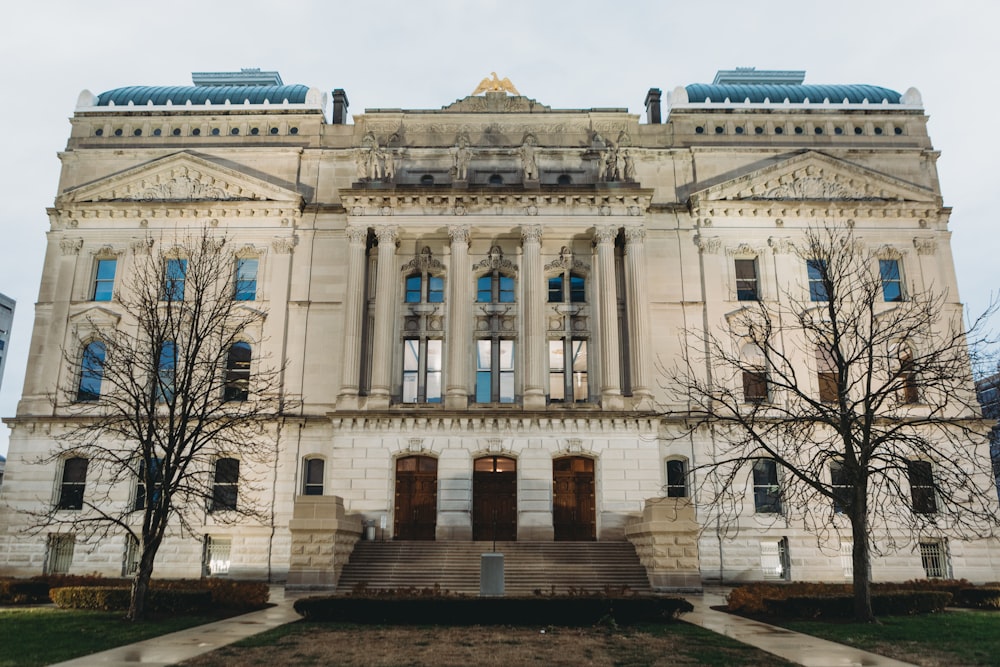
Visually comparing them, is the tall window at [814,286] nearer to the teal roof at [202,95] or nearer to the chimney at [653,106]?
the chimney at [653,106]

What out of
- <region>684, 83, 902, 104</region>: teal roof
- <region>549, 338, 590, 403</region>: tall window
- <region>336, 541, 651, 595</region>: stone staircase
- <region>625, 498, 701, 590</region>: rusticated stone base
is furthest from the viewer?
<region>684, 83, 902, 104</region>: teal roof

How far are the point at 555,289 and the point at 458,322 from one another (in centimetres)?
599

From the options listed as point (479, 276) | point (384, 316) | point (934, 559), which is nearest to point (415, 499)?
point (384, 316)

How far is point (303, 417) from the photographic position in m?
37.6

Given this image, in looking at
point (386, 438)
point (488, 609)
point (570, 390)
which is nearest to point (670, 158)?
point (570, 390)

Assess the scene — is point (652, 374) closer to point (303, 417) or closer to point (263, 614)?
point (303, 417)

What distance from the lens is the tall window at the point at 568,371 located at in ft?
126

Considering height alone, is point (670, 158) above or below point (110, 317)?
above

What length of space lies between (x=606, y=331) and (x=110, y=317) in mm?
25127

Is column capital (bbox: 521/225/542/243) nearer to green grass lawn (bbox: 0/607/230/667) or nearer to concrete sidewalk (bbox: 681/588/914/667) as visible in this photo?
concrete sidewalk (bbox: 681/588/914/667)

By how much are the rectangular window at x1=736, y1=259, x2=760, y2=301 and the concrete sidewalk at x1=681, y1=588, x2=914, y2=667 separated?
20.5m

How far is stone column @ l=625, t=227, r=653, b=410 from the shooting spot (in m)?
36.8

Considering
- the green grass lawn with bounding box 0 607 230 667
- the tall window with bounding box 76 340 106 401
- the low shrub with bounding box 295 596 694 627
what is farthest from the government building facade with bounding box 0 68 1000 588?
the green grass lawn with bounding box 0 607 230 667

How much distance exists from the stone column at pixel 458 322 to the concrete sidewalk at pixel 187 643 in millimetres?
15135
